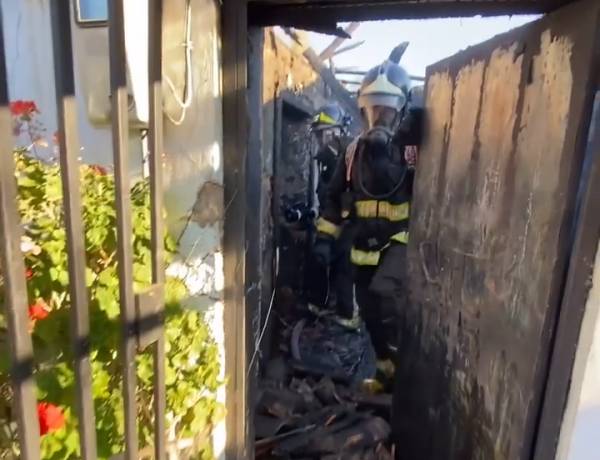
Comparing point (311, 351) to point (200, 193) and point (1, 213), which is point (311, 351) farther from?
point (1, 213)

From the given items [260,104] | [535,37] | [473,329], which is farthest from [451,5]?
[473,329]

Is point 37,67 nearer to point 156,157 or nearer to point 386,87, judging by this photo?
point 156,157

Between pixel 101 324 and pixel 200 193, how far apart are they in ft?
1.34

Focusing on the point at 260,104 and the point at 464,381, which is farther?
the point at 464,381

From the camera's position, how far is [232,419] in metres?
1.33

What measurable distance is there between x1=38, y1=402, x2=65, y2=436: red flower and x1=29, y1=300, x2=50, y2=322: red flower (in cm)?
16

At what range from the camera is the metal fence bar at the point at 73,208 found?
0.64 metres

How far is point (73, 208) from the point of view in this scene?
677 mm

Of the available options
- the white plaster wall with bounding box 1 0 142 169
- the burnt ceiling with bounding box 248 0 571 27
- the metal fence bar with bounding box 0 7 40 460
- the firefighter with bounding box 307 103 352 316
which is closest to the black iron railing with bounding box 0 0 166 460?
the metal fence bar with bounding box 0 7 40 460

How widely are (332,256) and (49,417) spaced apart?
3.13m

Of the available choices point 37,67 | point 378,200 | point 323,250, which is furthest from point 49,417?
point 323,250

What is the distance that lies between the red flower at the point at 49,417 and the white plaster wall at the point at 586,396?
113cm

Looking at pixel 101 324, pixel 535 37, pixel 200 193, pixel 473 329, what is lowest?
pixel 473 329

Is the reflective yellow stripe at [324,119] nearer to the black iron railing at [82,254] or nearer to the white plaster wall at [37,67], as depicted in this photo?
the white plaster wall at [37,67]
